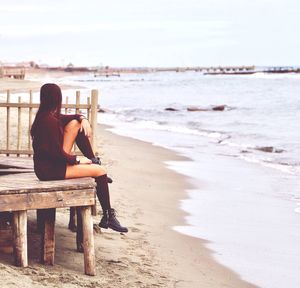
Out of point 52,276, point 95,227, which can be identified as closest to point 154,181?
point 95,227

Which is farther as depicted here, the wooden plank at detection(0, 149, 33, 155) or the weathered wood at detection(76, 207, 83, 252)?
the wooden plank at detection(0, 149, 33, 155)

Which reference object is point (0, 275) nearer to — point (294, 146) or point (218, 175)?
point (218, 175)

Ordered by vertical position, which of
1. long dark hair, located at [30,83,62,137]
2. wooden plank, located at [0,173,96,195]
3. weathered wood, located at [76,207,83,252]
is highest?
long dark hair, located at [30,83,62,137]

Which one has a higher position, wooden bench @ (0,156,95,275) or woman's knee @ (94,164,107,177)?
woman's knee @ (94,164,107,177)

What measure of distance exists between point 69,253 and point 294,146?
14.3 meters

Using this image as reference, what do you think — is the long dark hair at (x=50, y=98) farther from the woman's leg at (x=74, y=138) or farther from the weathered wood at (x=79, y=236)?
the weathered wood at (x=79, y=236)

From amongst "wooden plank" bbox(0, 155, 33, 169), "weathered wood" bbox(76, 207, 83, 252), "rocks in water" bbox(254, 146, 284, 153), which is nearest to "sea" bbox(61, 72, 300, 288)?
"rocks in water" bbox(254, 146, 284, 153)

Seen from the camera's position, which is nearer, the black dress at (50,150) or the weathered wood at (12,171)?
the black dress at (50,150)

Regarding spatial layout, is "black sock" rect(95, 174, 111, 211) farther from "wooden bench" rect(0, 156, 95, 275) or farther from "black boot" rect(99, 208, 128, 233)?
"wooden bench" rect(0, 156, 95, 275)

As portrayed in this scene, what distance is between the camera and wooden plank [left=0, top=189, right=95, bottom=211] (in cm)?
555

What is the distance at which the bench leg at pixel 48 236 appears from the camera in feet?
19.6

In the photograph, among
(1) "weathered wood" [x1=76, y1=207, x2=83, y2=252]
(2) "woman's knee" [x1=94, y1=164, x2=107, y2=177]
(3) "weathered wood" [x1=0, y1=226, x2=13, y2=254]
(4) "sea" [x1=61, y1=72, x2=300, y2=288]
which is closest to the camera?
(3) "weathered wood" [x1=0, y1=226, x2=13, y2=254]

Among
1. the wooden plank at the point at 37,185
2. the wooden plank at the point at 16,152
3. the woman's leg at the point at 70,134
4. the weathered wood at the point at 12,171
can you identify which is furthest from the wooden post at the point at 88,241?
the wooden plank at the point at 16,152

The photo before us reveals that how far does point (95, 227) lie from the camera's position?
7488 millimetres
